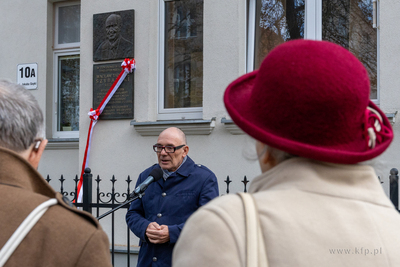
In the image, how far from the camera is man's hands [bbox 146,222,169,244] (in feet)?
10.5

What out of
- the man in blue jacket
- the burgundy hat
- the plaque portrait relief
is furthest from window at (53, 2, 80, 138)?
the burgundy hat

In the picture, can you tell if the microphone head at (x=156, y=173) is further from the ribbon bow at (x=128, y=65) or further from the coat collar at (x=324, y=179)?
the ribbon bow at (x=128, y=65)

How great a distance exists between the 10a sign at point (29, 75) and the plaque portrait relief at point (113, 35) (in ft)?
5.36

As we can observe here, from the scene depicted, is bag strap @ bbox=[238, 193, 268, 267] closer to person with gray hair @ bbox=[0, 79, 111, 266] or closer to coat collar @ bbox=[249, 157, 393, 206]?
coat collar @ bbox=[249, 157, 393, 206]

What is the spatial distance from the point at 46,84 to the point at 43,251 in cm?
639

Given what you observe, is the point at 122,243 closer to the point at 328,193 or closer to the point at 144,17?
the point at 144,17

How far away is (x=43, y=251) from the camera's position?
4.27 ft

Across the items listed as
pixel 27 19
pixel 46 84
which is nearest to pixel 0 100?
pixel 46 84

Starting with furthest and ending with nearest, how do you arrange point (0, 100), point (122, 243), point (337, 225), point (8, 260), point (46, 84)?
point (46, 84) → point (122, 243) → point (0, 100) → point (8, 260) → point (337, 225)

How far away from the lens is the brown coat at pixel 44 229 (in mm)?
1294

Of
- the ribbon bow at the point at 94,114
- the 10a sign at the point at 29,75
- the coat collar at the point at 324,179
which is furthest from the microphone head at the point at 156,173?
the 10a sign at the point at 29,75

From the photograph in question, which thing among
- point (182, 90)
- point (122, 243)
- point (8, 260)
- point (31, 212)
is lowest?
→ point (122, 243)

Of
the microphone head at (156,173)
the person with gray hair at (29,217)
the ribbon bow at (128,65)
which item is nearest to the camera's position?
the person with gray hair at (29,217)

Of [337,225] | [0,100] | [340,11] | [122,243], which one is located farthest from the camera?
[122,243]
